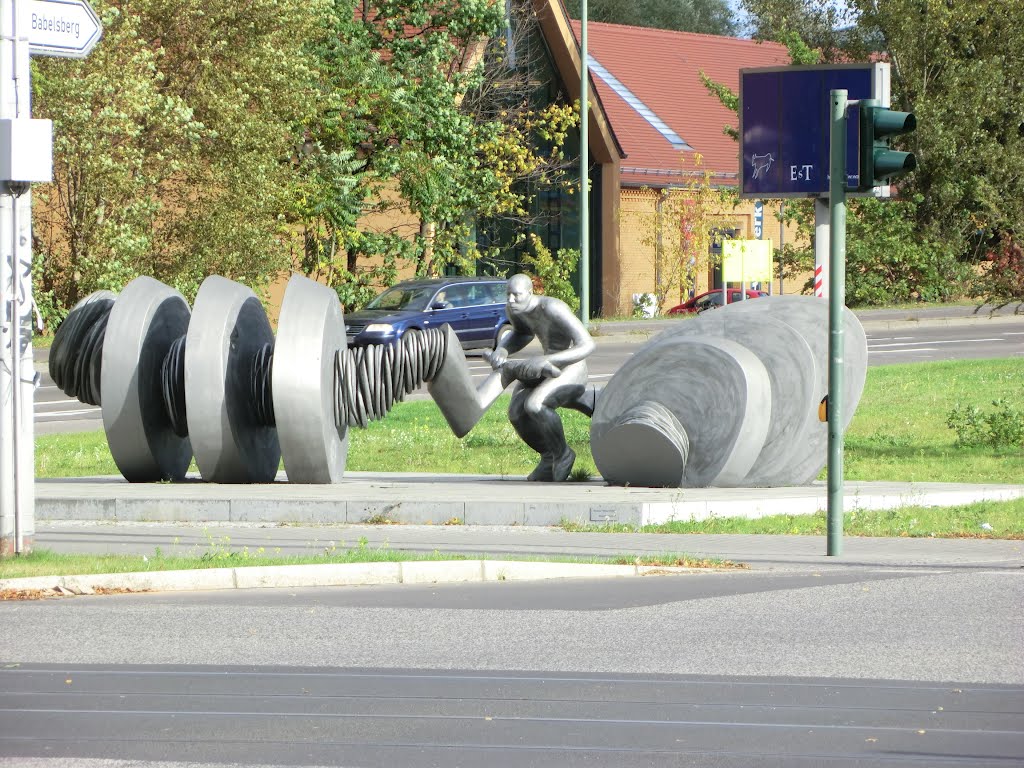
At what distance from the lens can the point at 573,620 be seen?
9.19 m

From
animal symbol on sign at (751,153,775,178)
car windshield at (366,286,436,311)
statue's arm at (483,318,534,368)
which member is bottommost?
statue's arm at (483,318,534,368)

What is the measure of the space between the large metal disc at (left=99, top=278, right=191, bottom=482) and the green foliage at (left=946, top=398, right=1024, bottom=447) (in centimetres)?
927

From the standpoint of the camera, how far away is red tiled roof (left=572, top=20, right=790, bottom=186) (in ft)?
169

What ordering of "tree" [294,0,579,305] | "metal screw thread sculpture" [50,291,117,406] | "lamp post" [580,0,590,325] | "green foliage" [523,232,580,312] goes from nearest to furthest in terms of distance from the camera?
"metal screw thread sculpture" [50,291,117,406]
"lamp post" [580,0,590,325]
"tree" [294,0,579,305]
"green foliage" [523,232,580,312]

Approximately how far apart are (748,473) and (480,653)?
716 cm

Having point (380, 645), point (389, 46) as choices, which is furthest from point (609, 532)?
point (389, 46)

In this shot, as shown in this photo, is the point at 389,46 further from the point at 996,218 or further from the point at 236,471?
the point at 236,471

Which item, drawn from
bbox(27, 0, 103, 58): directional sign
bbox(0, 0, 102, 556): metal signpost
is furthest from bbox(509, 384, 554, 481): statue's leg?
bbox(27, 0, 103, 58): directional sign

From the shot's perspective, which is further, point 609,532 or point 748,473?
point 748,473

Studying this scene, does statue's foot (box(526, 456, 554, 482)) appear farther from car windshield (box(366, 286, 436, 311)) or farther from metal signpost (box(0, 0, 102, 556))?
car windshield (box(366, 286, 436, 311))

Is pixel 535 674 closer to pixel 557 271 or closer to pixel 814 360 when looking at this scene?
pixel 814 360

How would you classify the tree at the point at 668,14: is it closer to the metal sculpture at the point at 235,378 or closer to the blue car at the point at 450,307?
the blue car at the point at 450,307

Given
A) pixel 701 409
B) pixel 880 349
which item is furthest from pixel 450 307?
pixel 701 409

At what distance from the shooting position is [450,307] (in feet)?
119
